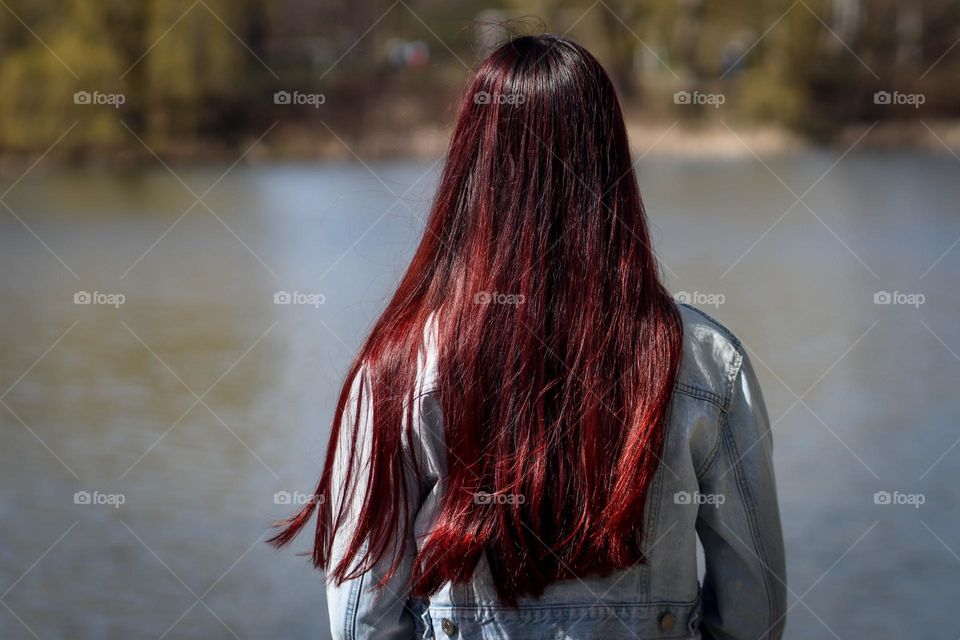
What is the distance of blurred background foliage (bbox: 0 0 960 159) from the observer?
16.4m

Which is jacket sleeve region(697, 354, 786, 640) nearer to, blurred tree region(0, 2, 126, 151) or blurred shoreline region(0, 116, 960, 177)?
blurred shoreline region(0, 116, 960, 177)

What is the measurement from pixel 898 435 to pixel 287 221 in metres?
7.82

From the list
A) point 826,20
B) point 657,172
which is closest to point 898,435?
point 657,172

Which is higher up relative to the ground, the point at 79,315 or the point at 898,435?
the point at 79,315

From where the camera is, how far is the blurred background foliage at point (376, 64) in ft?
53.9

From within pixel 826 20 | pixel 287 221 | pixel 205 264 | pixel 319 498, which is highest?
pixel 826 20

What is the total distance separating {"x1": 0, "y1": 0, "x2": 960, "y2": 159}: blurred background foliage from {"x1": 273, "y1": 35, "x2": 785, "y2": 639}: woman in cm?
1369

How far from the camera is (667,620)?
4.07ft

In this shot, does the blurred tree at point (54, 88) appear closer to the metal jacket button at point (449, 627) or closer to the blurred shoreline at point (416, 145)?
the blurred shoreline at point (416, 145)

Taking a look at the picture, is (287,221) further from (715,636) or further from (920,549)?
(715,636)

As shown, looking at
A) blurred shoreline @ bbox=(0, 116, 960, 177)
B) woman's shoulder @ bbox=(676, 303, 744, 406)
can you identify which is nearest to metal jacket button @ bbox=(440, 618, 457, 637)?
woman's shoulder @ bbox=(676, 303, 744, 406)

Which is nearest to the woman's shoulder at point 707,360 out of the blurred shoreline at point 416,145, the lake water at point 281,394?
the lake water at point 281,394

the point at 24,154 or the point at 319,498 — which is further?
the point at 24,154

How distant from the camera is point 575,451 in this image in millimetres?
1200
